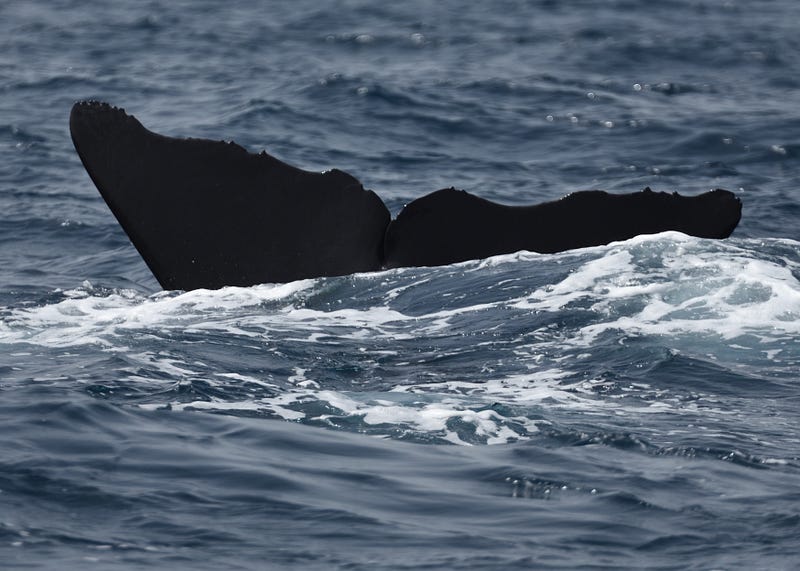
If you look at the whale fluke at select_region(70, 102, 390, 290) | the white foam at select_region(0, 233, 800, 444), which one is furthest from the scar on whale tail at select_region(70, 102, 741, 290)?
the white foam at select_region(0, 233, 800, 444)

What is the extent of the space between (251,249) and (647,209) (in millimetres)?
2626

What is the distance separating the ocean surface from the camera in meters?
6.52

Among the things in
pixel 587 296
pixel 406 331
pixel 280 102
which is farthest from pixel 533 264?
pixel 280 102

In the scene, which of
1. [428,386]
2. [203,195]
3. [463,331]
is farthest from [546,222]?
[203,195]

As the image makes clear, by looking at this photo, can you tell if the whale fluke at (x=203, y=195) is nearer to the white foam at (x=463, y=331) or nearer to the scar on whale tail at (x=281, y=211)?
the scar on whale tail at (x=281, y=211)

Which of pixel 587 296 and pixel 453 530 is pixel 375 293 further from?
pixel 453 530

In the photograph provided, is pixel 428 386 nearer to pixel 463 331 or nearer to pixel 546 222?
pixel 463 331

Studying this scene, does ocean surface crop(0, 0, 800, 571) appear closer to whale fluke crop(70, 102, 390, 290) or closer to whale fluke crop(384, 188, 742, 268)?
whale fluke crop(384, 188, 742, 268)

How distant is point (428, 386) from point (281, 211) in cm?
199

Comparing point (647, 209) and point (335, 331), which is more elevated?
point (647, 209)

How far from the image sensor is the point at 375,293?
10727 millimetres

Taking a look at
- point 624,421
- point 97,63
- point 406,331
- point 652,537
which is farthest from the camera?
point 97,63

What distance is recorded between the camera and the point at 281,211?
33.3 ft

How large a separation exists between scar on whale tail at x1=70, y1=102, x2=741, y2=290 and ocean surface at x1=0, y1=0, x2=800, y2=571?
455 millimetres
